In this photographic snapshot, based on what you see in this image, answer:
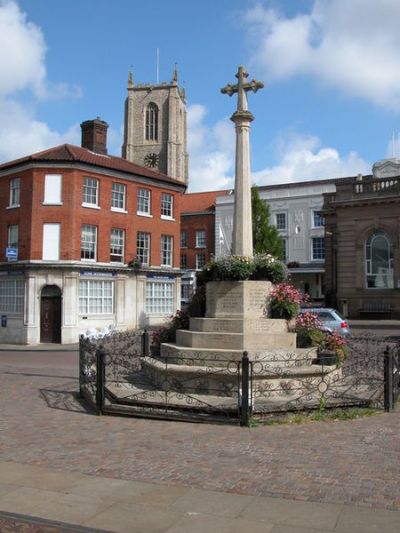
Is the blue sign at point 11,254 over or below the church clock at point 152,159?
below

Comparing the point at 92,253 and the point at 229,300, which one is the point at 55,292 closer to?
the point at 92,253

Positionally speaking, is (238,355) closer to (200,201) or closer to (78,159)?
(78,159)

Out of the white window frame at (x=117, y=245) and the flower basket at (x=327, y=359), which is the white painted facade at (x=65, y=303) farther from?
the flower basket at (x=327, y=359)

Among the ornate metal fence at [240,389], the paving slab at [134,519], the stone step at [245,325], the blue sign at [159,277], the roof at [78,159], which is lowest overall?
the paving slab at [134,519]

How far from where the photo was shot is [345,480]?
21.2 ft

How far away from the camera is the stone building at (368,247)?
39938mm

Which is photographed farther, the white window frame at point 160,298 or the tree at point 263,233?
the tree at point 263,233

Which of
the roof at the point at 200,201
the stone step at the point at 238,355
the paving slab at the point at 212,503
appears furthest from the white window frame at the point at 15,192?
the roof at the point at 200,201

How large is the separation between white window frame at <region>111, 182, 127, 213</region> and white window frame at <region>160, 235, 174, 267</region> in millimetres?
3827

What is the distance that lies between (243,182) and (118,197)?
68.7ft

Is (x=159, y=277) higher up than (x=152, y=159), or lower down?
lower down

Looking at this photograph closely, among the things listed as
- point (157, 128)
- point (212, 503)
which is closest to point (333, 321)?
point (212, 503)

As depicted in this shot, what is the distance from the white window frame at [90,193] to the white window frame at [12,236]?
4.07m

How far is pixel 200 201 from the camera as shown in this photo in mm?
62781
